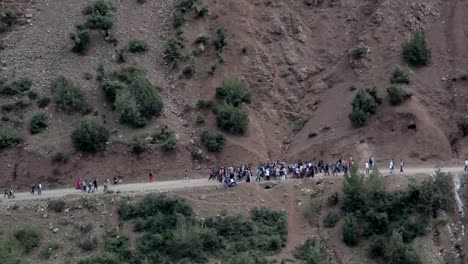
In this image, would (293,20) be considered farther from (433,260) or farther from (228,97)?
(433,260)

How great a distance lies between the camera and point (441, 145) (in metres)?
A: 63.9

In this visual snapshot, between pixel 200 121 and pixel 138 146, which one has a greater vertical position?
pixel 200 121

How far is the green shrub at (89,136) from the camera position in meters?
63.0

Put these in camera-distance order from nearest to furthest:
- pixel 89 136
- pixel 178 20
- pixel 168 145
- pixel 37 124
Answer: pixel 89 136, pixel 168 145, pixel 37 124, pixel 178 20

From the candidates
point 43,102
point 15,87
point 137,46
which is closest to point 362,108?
point 137,46

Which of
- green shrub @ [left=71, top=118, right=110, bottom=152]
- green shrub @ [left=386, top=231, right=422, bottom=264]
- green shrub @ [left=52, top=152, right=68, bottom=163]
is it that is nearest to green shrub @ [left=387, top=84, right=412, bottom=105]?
green shrub @ [left=386, top=231, right=422, bottom=264]

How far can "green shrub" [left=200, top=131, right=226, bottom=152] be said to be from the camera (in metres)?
64.1

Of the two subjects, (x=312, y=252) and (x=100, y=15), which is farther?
(x=100, y=15)

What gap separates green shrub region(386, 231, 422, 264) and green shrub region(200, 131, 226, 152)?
12779 millimetres

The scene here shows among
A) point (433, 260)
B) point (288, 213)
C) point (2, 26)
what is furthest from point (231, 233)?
point (2, 26)

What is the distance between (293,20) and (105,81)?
13.5 m

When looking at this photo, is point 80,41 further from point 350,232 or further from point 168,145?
point 350,232

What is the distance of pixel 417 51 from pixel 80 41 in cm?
2098

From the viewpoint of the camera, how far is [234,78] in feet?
222
